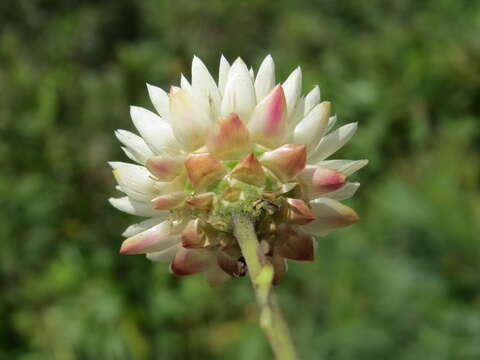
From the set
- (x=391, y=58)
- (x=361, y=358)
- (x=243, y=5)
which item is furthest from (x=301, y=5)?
(x=361, y=358)

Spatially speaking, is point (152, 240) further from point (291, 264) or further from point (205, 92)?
point (291, 264)

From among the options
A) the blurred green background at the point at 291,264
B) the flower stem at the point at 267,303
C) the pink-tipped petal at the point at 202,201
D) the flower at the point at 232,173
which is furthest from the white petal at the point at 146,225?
the blurred green background at the point at 291,264

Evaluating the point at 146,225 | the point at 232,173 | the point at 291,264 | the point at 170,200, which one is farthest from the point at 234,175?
the point at 291,264

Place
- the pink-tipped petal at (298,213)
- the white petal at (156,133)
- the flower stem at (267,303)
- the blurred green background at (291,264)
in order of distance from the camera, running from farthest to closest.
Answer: the blurred green background at (291,264) → the white petal at (156,133) → the pink-tipped petal at (298,213) → the flower stem at (267,303)

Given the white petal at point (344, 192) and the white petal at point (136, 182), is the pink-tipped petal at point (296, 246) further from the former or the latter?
the white petal at point (136, 182)

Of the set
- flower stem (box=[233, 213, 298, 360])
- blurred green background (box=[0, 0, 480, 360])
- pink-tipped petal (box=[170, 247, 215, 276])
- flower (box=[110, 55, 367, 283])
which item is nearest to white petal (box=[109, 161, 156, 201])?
flower (box=[110, 55, 367, 283])

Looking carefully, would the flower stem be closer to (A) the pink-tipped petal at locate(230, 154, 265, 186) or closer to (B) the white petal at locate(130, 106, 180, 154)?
(A) the pink-tipped petal at locate(230, 154, 265, 186)

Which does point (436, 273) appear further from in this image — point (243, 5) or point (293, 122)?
point (243, 5)
